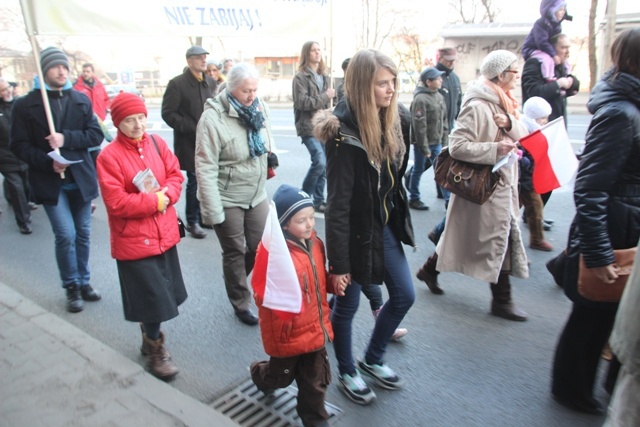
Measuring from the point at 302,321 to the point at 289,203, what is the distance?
58cm

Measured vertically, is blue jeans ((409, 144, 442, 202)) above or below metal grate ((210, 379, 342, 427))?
above

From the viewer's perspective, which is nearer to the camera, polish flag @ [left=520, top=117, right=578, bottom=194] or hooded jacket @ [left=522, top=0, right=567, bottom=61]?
polish flag @ [left=520, top=117, right=578, bottom=194]

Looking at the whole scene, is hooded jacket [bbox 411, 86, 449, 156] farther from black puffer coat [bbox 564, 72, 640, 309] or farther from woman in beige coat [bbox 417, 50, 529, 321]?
black puffer coat [bbox 564, 72, 640, 309]

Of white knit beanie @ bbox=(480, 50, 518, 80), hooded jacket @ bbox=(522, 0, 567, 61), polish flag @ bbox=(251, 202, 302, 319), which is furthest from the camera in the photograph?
hooded jacket @ bbox=(522, 0, 567, 61)

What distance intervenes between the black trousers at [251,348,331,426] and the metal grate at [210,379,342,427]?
172 mm

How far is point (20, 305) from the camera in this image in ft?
13.4

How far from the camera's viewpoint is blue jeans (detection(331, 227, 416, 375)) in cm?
290

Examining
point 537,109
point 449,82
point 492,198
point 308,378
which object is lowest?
point 308,378

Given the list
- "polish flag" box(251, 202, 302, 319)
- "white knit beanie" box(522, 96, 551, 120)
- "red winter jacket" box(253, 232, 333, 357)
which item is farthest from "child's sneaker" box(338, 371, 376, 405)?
"white knit beanie" box(522, 96, 551, 120)

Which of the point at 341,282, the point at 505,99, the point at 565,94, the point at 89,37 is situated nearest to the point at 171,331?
the point at 341,282

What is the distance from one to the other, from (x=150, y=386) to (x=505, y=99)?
300cm

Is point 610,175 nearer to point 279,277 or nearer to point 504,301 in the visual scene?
point 279,277

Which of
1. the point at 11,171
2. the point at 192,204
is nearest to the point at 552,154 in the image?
the point at 192,204

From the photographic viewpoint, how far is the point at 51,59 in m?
4.02
